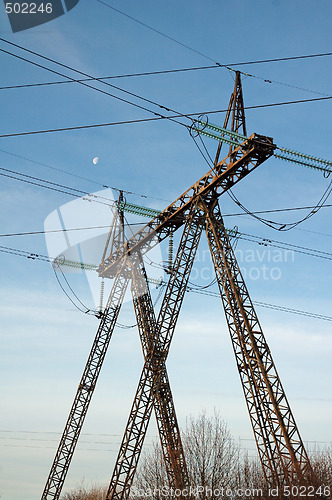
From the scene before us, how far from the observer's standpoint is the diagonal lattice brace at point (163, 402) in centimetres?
2228

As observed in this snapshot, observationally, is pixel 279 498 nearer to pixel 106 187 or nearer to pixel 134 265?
pixel 134 265

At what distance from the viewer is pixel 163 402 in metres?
24.1

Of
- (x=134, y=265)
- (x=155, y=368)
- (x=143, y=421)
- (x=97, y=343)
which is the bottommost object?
(x=143, y=421)

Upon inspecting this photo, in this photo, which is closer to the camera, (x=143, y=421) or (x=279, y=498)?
(x=279, y=498)

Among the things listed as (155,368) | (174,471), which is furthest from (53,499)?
(155,368)

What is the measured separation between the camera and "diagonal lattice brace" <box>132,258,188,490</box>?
2228 cm

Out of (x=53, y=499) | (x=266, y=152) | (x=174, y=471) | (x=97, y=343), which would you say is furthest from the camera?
(x=97, y=343)

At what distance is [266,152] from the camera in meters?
18.7

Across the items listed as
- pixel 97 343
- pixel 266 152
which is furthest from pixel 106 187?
pixel 266 152

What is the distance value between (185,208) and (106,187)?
7.96m

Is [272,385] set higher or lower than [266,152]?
lower

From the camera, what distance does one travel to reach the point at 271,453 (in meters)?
16.9

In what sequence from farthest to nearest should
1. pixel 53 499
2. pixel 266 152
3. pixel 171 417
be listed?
pixel 53 499, pixel 171 417, pixel 266 152

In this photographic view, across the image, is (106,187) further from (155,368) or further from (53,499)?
(53,499)
